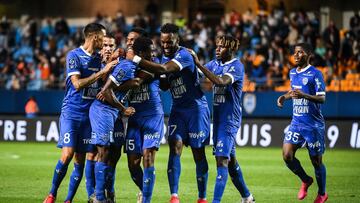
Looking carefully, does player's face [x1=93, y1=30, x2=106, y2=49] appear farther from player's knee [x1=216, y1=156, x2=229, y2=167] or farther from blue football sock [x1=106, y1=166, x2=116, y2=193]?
player's knee [x1=216, y1=156, x2=229, y2=167]

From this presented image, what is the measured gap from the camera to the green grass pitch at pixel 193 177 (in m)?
11.9

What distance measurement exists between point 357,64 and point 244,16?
658 centimetres

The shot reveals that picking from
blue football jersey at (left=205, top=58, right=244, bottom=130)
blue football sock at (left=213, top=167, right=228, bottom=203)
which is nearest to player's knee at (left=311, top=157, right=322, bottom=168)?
blue football jersey at (left=205, top=58, right=244, bottom=130)

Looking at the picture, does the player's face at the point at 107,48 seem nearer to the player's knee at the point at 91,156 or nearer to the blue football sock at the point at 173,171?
the player's knee at the point at 91,156

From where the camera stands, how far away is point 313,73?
11641 mm

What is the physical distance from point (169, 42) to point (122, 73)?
83cm

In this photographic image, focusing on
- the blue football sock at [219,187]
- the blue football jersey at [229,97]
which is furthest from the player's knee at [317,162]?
the blue football sock at [219,187]

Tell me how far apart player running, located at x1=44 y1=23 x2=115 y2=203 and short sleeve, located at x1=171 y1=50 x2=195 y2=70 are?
101 centimetres

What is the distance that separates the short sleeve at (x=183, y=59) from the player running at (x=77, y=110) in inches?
39.8

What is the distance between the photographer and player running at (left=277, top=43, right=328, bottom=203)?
11.5 metres

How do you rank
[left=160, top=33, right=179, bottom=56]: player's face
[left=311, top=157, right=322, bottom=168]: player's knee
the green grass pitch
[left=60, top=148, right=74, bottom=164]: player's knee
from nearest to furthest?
[left=160, top=33, right=179, bottom=56]: player's face
[left=60, top=148, right=74, bottom=164]: player's knee
[left=311, top=157, right=322, bottom=168]: player's knee
the green grass pitch

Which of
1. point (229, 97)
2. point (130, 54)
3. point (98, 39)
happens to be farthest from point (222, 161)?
point (98, 39)

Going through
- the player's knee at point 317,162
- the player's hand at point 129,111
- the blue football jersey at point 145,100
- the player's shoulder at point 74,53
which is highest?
the player's shoulder at point 74,53

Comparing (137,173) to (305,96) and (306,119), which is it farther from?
(306,119)
